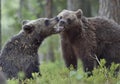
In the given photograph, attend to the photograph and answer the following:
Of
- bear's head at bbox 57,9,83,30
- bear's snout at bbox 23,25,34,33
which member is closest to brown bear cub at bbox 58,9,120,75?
bear's head at bbox 57,9,83,30

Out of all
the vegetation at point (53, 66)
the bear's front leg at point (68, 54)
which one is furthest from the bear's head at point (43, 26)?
the vegetation at point (53, 66)

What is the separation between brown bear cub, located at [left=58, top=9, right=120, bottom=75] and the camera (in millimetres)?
11352

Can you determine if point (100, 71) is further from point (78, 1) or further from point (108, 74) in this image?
point (78, 1)

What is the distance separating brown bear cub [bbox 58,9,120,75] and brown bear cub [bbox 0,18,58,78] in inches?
31.2

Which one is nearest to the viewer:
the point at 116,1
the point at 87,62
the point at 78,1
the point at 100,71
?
the point at 100,71

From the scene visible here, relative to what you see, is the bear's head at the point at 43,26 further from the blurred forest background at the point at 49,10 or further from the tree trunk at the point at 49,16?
the tree trunk at the point at 49,16

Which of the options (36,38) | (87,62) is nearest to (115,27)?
(87,62)

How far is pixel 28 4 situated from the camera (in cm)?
2895

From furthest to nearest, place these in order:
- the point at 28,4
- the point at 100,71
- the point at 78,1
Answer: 1. the point at 28,4
2. the point at 78,1
3. the point at 100,71

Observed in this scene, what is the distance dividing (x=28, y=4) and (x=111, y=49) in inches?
702

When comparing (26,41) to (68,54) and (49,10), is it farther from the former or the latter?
(49,10)

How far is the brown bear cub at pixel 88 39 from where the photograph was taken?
11352mm

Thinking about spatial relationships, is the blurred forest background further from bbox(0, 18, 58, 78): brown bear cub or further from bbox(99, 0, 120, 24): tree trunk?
bbox(0, 18, 58, 78): brown bear cub

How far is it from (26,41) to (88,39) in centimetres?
162
